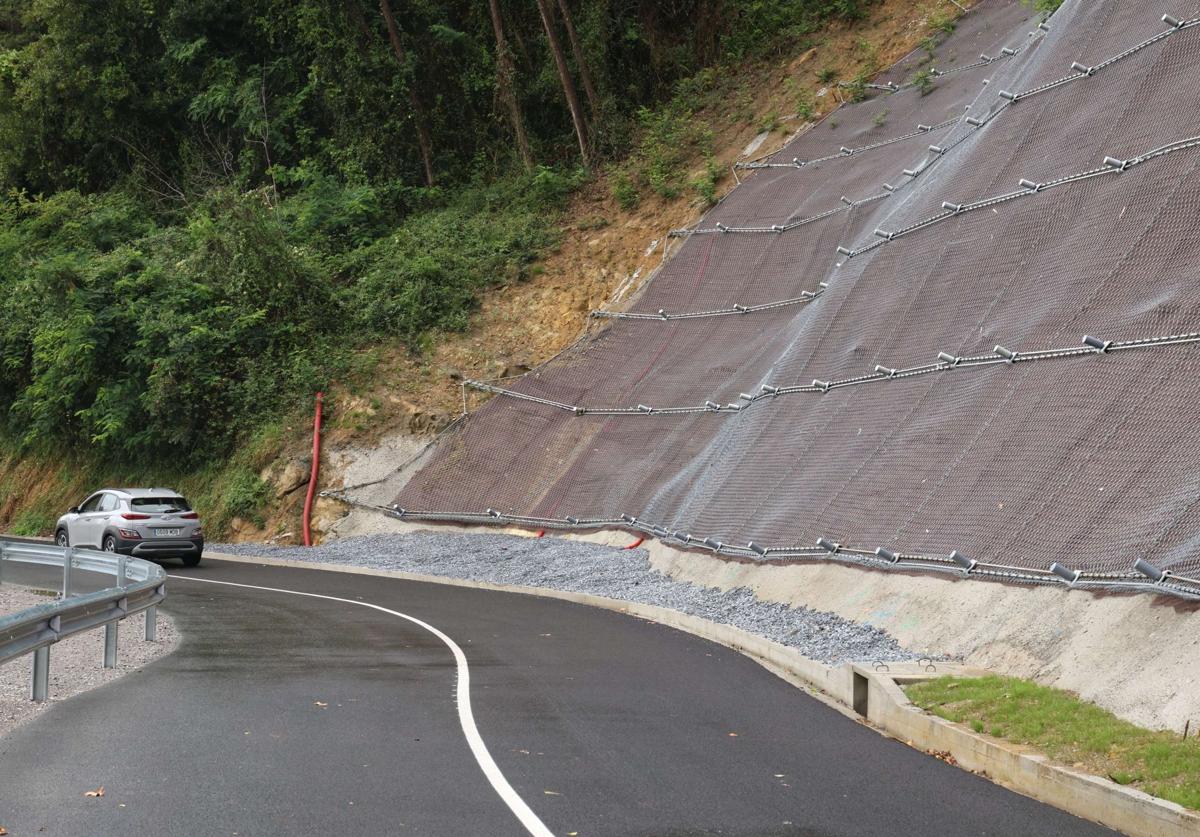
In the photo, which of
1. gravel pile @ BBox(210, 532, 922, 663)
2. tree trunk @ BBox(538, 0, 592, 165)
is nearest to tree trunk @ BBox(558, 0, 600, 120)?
tree trunk @ BBox(538, 0, 592, 165)

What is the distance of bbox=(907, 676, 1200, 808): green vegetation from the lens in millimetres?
7254

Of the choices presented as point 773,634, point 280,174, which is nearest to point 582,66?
point 280,174

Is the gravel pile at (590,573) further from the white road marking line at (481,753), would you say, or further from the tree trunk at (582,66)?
the tree trunk at (582,66)

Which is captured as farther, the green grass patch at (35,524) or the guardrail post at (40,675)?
the green grass patch at (35,524)

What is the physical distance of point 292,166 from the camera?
43.4 m

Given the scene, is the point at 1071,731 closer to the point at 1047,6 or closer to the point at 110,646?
the point at 110,646

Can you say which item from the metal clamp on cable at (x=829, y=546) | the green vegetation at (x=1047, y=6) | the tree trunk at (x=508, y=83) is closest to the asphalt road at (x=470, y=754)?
the metal clamp on cable at (x=829, y=546)

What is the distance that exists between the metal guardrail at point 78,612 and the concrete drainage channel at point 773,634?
6.47 metres

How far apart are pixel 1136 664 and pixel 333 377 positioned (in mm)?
24995

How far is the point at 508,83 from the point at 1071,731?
3272 cm

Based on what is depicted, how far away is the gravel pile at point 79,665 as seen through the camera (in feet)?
33.8

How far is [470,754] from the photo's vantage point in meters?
8.38

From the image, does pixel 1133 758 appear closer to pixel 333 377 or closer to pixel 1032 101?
pixel 1032 101

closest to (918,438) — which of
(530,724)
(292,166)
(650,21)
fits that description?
(530,724)
